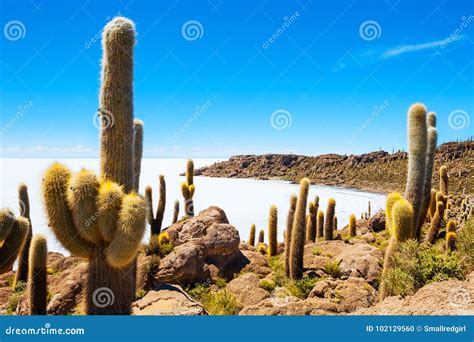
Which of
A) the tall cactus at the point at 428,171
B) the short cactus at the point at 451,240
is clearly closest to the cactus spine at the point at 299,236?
the tall cactus at the point at 428,171

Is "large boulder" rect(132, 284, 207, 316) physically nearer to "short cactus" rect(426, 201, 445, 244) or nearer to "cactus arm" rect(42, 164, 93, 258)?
"cactus arm" rect(42, 164, 93, 258)

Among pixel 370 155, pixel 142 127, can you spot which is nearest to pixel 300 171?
pixel 370 155

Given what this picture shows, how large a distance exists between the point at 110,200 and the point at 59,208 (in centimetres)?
90

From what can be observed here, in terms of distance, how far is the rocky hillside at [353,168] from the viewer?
2078 inches

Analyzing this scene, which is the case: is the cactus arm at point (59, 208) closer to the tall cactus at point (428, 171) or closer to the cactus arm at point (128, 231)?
the cactus arm at point (128, 231)

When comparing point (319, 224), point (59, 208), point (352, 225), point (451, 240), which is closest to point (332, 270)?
point (451, 240)

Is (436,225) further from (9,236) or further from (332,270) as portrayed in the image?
(9,236)

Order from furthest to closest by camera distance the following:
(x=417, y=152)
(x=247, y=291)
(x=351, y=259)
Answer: (x=351, y=259), (x=247, y=291), (x=417, y=152)

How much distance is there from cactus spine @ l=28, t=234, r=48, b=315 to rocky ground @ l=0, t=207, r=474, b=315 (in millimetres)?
1357

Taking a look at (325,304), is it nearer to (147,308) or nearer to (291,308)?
(291,308)

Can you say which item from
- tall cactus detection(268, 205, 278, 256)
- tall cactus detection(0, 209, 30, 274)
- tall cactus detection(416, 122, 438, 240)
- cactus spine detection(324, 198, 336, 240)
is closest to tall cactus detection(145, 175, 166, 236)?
tall cactus detection(268, 205, 278, 256)

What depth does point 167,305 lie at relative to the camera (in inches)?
319

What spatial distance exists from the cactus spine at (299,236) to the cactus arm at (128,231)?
9013mm

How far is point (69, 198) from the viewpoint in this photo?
21.7ft
